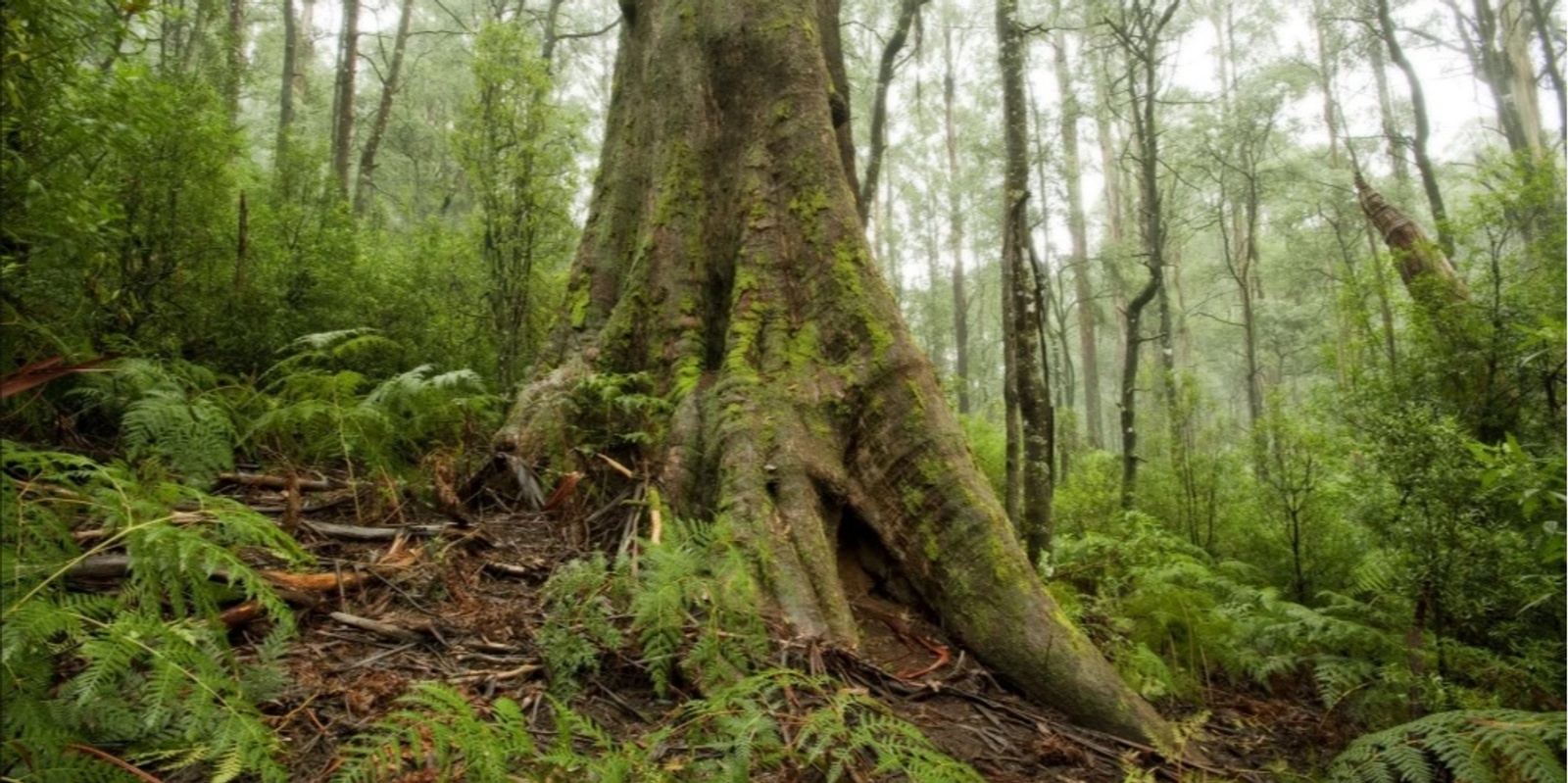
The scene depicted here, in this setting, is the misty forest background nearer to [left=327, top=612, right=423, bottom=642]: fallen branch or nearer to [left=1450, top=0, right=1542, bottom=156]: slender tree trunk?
[left=327, top=612, right=423, bottom=642]: fallen branch

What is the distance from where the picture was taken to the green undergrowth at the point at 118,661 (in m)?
1.45

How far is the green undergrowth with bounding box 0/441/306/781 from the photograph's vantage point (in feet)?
4.77

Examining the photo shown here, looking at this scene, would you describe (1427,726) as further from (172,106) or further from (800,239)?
(172,106)

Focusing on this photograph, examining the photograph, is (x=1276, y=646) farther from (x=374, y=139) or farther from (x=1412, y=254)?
(x=374, y=139)

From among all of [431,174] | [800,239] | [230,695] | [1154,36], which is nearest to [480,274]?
[800,239]

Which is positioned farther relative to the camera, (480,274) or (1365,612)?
(480,274)

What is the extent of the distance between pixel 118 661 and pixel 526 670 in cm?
109

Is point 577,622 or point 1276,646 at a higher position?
point 577,622

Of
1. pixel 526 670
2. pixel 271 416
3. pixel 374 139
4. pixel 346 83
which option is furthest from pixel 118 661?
pixel 346 83

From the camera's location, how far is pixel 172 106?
15.0 feet

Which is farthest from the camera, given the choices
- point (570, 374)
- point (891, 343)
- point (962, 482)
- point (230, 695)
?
point (570, 374)

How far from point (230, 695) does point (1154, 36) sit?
42.0 feet

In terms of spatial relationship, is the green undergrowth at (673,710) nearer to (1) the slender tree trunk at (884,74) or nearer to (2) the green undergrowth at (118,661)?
(2) the green undergrowth at (118,661)

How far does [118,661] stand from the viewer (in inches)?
64.2
